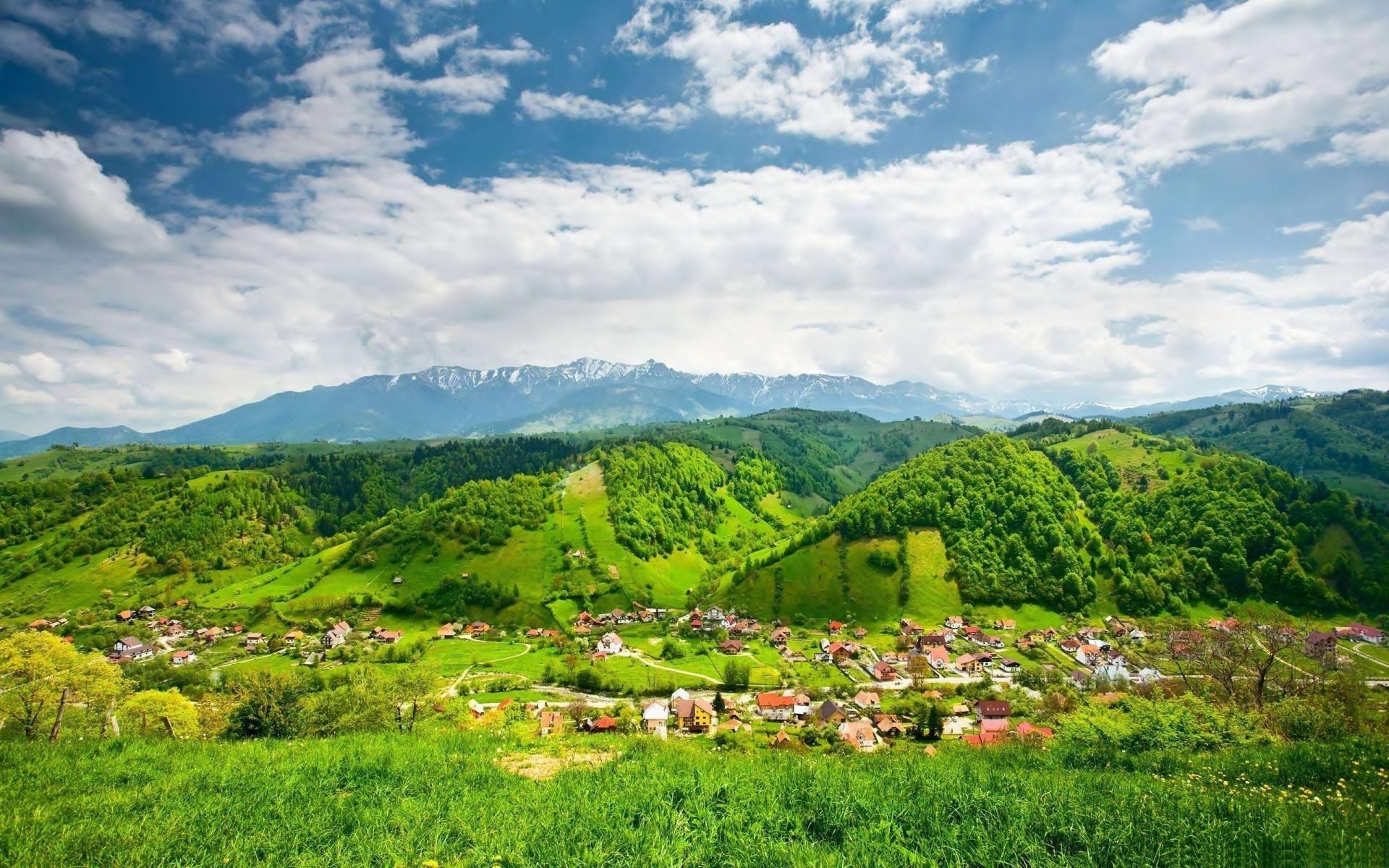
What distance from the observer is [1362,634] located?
96438 millimetres

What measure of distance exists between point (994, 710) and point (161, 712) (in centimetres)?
7699

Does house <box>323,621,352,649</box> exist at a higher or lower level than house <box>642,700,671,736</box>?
lower

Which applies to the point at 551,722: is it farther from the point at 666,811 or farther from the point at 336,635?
the point at 336,635

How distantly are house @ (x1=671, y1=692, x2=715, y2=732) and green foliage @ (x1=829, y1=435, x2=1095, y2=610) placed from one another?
248 ft

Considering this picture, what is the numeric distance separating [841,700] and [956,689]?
16.6 m

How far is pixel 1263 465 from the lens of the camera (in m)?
141

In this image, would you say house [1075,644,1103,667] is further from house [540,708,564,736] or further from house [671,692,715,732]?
house [540,708,564,736]

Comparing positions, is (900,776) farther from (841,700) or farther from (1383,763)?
(841,700)

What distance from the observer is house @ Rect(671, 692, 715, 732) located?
200ft

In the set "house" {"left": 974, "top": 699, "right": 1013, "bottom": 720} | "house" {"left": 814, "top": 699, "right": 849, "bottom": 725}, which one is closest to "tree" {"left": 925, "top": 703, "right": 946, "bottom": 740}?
"house" {"left": 974, "top": 699, "right": 1013, "bottom": 720}

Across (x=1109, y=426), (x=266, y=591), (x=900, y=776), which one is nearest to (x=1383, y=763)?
(x=900, y=776)

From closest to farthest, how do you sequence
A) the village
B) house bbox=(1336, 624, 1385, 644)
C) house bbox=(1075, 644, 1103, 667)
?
1. the village
2. house bbox=(1075, 644, 1103, 667)
3. house bbox=(1336, 624, 1385, 644)

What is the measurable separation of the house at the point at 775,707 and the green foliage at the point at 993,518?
6502 cm

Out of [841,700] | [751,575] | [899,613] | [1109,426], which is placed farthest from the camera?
[1109,426]
